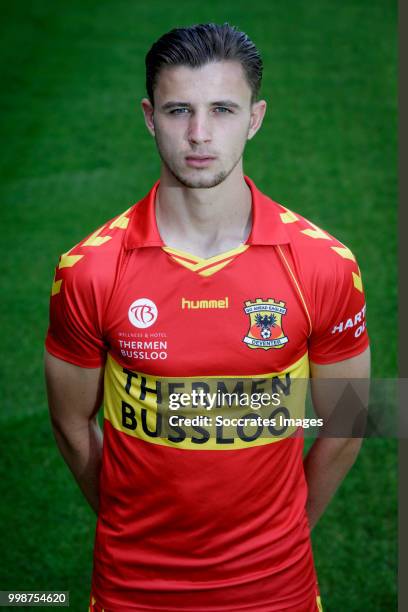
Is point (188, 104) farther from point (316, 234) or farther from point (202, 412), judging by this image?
point (202, 412)

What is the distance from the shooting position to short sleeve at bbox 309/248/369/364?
2.75 meters

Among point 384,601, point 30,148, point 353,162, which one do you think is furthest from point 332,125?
point 384,601

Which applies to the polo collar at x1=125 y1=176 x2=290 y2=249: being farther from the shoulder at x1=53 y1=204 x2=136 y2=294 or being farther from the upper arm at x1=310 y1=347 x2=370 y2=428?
the upper arm at x1=310 y1=347 x2=370 y2=428

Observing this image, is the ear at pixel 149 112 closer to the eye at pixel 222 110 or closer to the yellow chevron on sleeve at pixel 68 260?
the eye at pixel 222 110

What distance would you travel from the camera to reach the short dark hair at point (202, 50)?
2686 mm

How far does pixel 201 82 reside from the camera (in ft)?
8.81

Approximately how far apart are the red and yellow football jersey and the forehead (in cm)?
38

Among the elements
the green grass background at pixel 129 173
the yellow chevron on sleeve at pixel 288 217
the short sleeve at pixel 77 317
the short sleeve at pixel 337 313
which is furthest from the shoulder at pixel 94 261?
the green grass background at pixel 129 173

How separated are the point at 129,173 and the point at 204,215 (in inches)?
247

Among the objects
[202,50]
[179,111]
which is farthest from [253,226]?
[202,50]

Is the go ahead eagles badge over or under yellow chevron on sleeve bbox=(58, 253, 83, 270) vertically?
under

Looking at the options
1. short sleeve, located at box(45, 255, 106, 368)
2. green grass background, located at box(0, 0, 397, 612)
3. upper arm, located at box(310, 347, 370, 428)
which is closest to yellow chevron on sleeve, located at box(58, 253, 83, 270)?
short sleeve, located at box(45, 255, 106, 368)

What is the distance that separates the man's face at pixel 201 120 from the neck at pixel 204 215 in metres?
0.05

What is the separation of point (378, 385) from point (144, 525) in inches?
144
